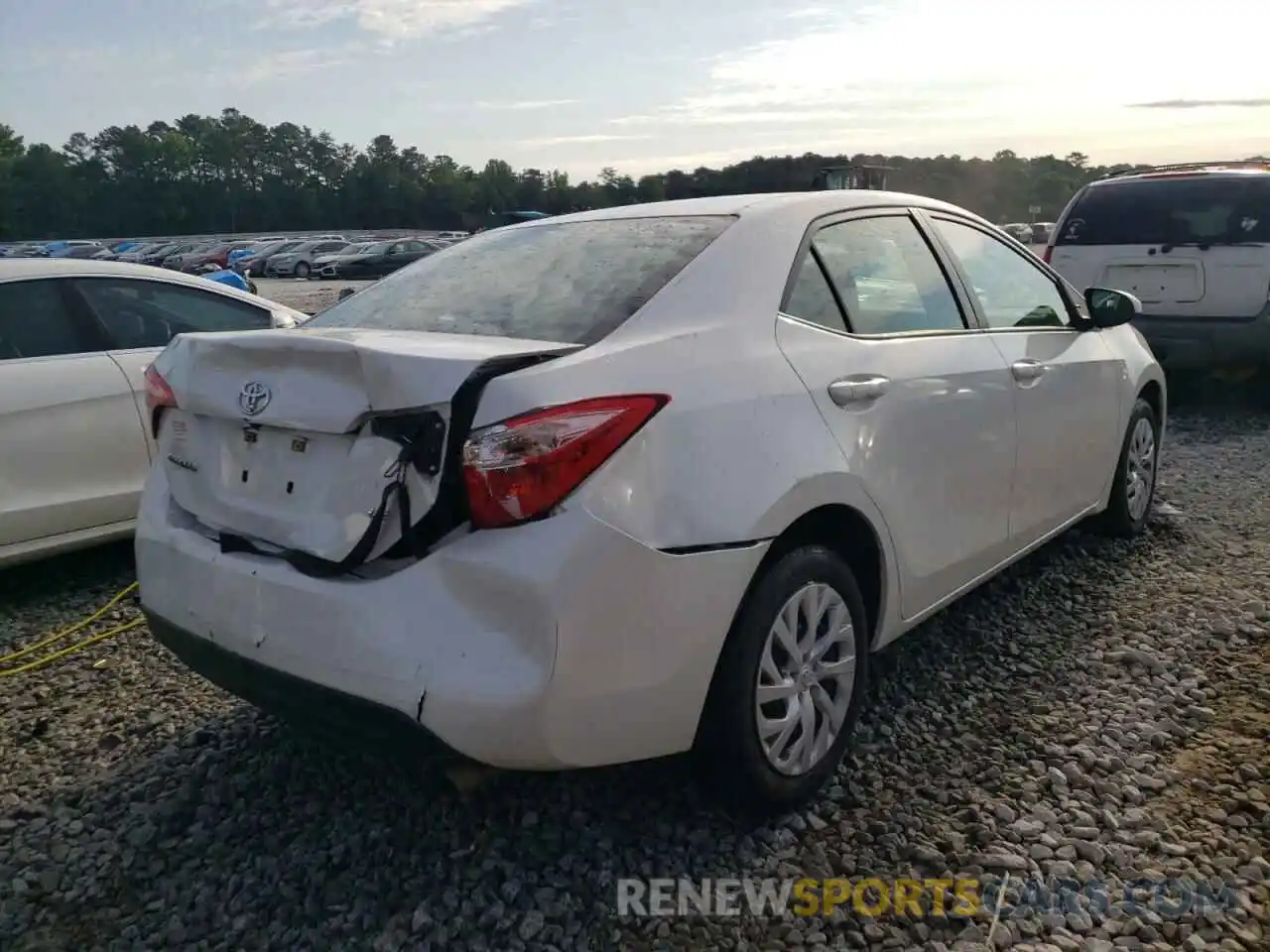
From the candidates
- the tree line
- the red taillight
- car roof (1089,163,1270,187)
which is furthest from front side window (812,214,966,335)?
the tree line

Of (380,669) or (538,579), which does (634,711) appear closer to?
(538,579)

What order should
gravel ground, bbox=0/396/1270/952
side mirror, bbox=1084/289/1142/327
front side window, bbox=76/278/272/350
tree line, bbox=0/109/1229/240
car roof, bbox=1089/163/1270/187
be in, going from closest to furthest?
gravel ground, bbox=0/396/1270/952, side mirror, bbox=1084/289/1142/327, front side window, bbox=76/278/272/350, car roof, bbox=1089/163/1270/187, tree line, bbox=0/109/1229/240

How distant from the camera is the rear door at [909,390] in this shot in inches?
108

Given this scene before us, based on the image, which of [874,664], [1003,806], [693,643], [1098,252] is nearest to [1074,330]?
[874,664]

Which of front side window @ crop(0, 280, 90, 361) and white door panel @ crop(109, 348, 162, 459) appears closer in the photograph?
front side window @ crop(0, 280, 90, 361)

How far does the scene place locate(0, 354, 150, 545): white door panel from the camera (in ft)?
13.9

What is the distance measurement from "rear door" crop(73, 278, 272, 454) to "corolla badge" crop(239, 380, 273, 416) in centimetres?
224

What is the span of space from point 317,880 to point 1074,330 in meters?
3.33

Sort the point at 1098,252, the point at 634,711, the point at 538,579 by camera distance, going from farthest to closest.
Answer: the point at 1098,252, the point at 634,711, the point at 538,579

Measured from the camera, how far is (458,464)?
2.13m

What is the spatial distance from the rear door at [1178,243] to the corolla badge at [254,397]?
270 inches

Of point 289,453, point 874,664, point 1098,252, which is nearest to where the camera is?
point 289,453

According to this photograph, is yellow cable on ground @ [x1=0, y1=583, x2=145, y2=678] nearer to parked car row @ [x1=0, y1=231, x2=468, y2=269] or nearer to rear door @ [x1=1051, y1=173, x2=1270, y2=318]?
rear door @ [x1=1051, y1=173, x2=1270, y2=318]

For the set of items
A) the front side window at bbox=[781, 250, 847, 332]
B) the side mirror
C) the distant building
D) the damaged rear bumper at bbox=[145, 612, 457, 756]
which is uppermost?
the distant building
